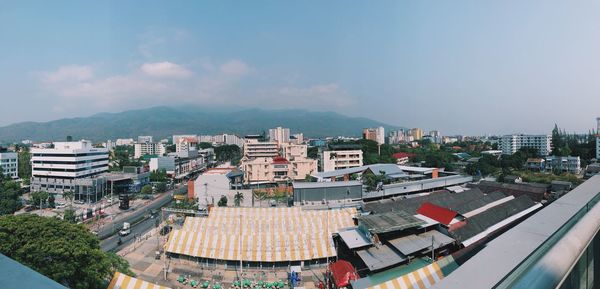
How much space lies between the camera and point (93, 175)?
2881 centimetres

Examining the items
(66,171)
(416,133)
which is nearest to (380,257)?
(66,171)

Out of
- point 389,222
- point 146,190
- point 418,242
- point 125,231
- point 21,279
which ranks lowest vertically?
point 125,231

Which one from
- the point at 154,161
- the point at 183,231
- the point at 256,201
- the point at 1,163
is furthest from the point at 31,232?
the point at 1,163

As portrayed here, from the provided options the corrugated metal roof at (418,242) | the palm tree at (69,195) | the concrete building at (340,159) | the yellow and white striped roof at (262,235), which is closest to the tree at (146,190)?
the palm tree at (69,195)

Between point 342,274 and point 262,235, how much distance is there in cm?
369

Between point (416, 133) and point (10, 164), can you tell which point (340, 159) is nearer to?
point (10, 164)

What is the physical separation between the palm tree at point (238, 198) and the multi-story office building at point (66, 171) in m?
12.5

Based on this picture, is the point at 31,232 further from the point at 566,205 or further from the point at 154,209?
the point at 154,209

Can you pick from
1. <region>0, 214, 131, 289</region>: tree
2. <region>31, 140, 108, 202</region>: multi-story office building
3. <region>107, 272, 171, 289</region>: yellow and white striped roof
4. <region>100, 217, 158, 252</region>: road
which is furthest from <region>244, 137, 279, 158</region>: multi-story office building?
<region>107, 272, 171, 289</region>: yellow and white striped roof

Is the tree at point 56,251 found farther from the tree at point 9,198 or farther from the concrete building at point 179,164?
the concrete building at point 179,164

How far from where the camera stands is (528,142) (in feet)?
162

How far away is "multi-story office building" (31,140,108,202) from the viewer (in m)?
25.3

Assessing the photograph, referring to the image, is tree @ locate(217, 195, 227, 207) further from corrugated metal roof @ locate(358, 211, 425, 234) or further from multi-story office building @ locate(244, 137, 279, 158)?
multi-story office building @ locate(244, 137, 279, 158)

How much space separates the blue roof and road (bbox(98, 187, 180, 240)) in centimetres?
1723
